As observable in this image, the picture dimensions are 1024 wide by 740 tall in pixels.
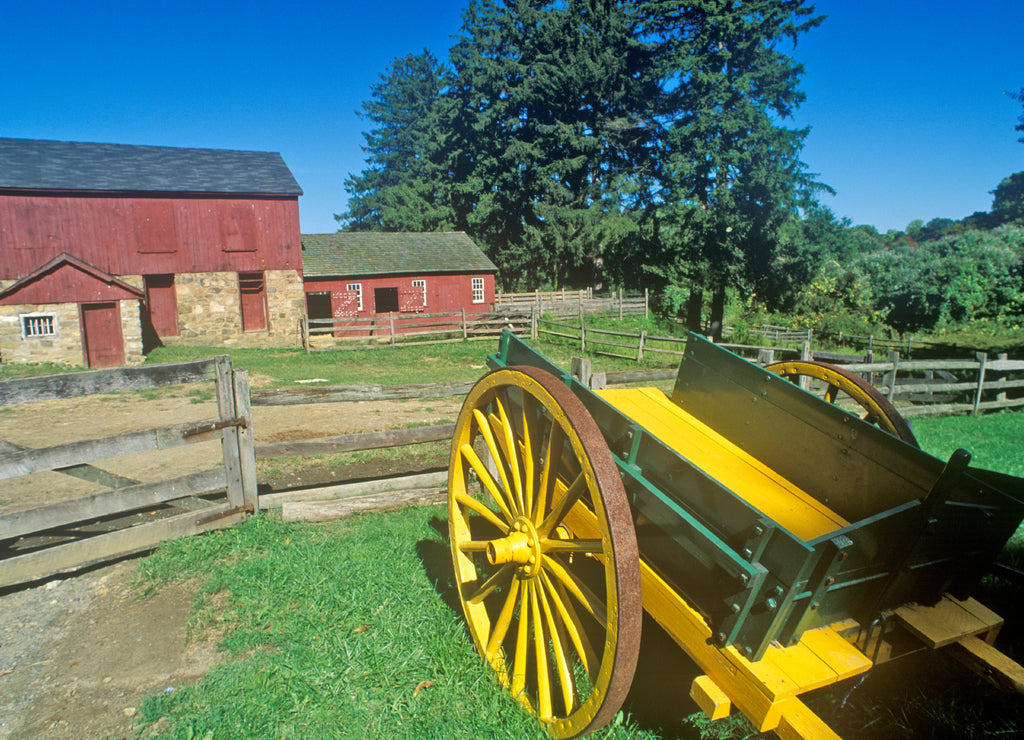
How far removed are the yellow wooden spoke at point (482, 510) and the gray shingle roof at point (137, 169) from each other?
73.5 ft

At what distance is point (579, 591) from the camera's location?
2.28 meters

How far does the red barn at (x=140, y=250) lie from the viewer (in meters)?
17.8

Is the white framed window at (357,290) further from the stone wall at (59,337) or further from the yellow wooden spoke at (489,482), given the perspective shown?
the yellow wooden spoke at (489,482)

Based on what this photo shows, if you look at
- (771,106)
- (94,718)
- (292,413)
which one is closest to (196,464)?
(292,413)

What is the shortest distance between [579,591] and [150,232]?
78.0 ft

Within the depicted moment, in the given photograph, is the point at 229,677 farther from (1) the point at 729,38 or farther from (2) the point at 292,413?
(1) the point at 729,38

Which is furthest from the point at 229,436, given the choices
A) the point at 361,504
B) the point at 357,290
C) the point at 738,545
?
the point at 357,290

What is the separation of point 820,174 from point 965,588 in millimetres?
23303

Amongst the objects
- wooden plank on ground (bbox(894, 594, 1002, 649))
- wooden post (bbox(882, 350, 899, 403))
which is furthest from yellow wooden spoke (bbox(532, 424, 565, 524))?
wooden post (bbox(882, 350, 899, 403))

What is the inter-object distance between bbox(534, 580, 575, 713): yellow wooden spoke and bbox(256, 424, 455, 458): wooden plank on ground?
2.48m

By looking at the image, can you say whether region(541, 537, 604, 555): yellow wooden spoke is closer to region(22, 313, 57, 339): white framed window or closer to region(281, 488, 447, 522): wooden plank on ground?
region(281, 488, 447, 522): wooden plank on ground

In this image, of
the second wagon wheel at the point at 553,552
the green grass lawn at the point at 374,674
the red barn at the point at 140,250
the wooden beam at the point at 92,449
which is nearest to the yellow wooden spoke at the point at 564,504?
the second wagon wheel at the point at 553,552

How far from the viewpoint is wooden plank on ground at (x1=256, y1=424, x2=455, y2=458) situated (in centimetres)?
486

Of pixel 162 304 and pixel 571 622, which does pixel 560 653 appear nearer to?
pixel 571 622
